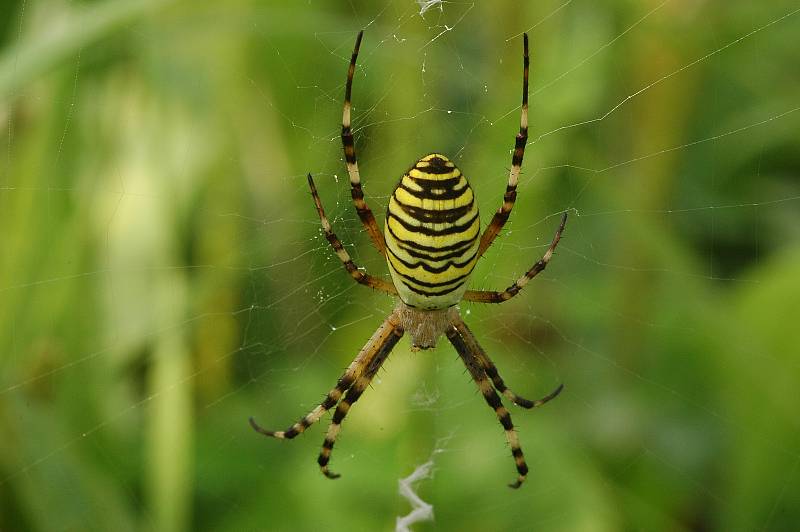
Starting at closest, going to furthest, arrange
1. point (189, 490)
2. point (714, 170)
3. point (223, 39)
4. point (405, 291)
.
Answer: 1. point (405, 291)
2. point (189, 490)
3. point (223, 39)
4. point (714, 170)

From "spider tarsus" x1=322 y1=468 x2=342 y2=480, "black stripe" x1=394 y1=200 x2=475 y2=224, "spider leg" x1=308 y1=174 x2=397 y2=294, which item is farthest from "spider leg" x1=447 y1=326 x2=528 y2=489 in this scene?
"black stripe" x1=394 y1=200 x2=475 y2=224

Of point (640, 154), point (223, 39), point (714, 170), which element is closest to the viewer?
point (640, 154)

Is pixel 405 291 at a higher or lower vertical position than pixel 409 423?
higher

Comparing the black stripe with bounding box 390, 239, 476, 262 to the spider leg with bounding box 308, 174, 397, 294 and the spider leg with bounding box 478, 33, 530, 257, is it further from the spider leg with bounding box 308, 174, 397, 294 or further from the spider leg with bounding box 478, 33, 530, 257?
the spider leg with bounding box 308, 174, 397, 294

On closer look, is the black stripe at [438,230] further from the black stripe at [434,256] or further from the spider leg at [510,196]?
the spider leg at [510,196]

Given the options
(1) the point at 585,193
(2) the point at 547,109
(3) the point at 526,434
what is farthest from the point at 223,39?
(3) the point at 526,434

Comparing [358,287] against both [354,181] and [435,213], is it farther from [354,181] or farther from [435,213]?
[435,213]

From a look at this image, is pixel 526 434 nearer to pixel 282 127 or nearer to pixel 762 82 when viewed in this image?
pixel 282 127

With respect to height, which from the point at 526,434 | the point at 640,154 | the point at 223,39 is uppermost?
the point at 223,39
